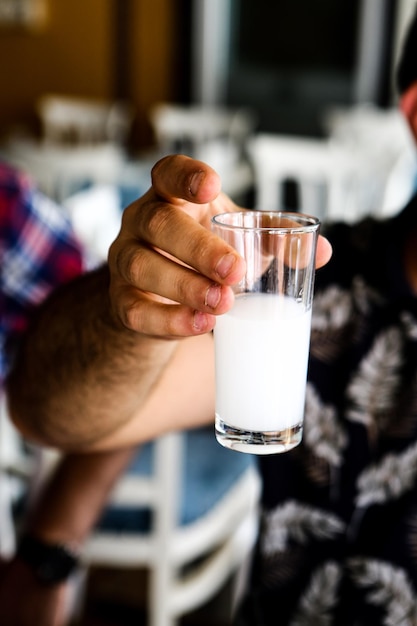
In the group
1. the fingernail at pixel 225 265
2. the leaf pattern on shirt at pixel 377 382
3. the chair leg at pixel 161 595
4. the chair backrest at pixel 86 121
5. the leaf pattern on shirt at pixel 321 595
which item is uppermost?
the fingernail at pixel 225 265

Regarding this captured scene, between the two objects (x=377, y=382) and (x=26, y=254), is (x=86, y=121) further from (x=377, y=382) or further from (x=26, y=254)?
(x=377, y=382)

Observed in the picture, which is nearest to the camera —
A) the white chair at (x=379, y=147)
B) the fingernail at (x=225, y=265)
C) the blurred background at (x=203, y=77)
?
the fingernail at (x=225, y=265)

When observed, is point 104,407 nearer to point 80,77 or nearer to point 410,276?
point 410,276

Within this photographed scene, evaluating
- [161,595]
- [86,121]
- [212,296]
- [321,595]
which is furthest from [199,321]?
[86,121]

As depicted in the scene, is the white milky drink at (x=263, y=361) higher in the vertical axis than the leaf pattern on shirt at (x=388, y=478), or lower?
higher

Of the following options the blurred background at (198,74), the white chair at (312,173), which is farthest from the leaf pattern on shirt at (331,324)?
the blurred background at (198,74)

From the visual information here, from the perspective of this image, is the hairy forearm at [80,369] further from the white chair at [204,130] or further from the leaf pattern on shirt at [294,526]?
the white chair at [204,130]

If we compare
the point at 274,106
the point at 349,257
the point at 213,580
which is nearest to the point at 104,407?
the point at 349,257

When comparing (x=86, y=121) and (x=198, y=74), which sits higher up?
Result: (x=198, y=74)
